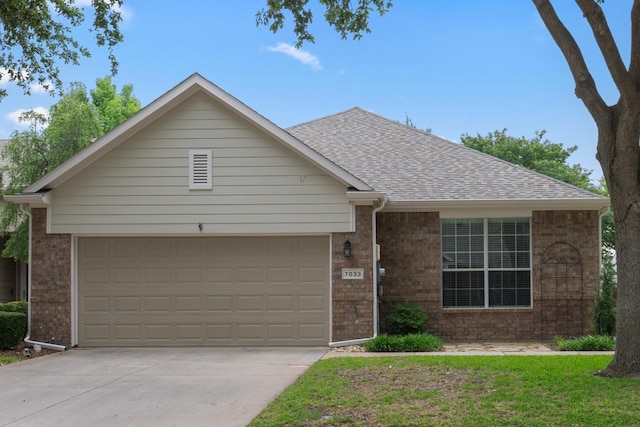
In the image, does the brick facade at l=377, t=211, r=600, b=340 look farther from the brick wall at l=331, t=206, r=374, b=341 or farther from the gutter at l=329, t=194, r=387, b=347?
the brick wall at l=331, t=206, r=374, b=341

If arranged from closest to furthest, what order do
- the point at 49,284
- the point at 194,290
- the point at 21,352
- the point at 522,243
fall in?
the point at 21,352 < the point at 49,284 < the point at 194,290 < the point at 522,243

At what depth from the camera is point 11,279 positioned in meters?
22.4

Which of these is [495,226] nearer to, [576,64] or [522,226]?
[522,226]

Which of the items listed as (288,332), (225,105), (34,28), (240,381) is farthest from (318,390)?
(34,28)

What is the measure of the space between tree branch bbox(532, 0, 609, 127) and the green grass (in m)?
3.42

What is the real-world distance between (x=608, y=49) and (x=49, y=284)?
34.9 feet

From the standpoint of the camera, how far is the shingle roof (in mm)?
15039

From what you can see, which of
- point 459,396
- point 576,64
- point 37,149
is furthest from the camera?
point 37,149

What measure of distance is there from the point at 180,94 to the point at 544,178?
789 cm

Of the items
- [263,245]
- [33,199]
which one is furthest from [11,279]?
[263,245]

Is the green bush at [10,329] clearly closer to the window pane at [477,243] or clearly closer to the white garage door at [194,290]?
the white garage door at [194,290]

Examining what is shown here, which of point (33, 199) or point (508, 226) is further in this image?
point (508, 226)

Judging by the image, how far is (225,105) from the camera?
13930 mm

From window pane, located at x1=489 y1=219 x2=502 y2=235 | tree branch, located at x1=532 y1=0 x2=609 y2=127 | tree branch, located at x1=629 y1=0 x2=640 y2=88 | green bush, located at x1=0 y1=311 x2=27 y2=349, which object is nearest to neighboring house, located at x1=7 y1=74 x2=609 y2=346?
window pane, located at x1=489 y1=219 x2=502 y2=235
